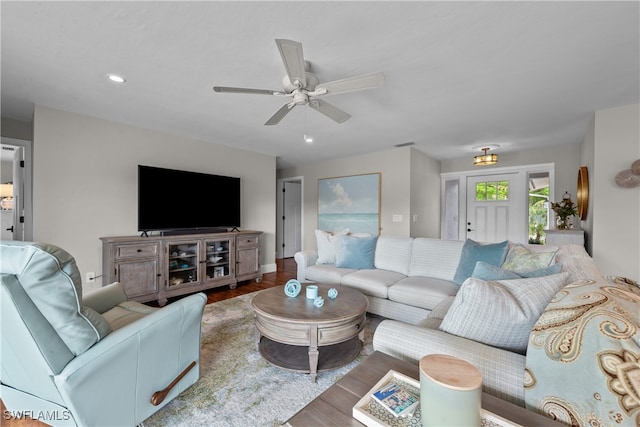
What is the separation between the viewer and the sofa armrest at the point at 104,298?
1749 millimetres

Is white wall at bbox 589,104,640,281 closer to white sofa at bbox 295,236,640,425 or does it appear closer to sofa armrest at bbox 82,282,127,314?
white sofa at bbox 295,236,640,425

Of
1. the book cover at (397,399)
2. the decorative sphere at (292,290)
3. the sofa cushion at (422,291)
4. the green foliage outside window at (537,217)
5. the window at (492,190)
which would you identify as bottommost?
the sofa cushion at (422,291)

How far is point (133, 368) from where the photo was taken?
1.28 meters

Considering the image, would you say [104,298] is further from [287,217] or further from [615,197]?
[287,217]

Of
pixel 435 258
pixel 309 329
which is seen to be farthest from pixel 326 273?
pixel 309 329

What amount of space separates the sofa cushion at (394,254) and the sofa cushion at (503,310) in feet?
6.12

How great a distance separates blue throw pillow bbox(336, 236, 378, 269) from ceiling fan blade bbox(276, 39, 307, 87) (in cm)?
198

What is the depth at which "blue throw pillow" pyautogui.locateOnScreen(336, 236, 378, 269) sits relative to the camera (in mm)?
3186

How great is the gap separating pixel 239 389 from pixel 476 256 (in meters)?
2.25

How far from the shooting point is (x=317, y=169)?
5957 millimetres

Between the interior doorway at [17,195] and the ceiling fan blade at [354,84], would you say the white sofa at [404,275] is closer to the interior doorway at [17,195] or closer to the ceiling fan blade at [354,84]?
the ceiling fan blade at [354,84]

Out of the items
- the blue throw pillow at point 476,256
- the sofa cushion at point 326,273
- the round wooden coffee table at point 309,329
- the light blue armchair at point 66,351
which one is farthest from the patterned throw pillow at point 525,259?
the light blue armchair at point 66,351

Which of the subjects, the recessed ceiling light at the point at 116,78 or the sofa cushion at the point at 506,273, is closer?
the sofa cushion at the point at 506,273

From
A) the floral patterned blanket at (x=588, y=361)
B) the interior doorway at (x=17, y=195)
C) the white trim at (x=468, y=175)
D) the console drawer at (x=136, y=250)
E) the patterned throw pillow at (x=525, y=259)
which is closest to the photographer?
the floral patterned blanket at (x=588, y=361)
